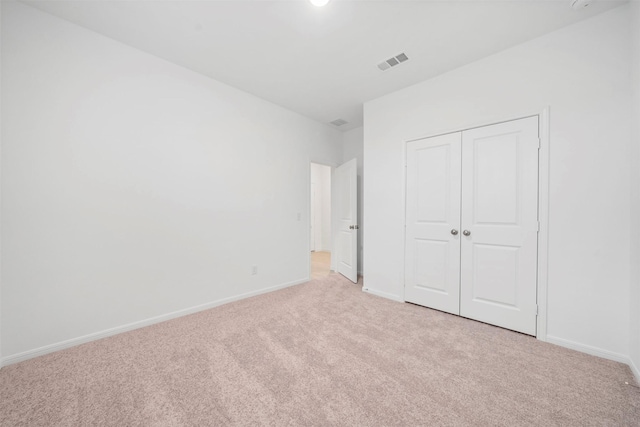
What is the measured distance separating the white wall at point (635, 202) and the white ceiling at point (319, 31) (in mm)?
395

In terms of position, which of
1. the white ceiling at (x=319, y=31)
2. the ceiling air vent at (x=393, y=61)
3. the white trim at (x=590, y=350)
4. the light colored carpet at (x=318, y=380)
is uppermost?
the white ceiling at (x=319, y=31)

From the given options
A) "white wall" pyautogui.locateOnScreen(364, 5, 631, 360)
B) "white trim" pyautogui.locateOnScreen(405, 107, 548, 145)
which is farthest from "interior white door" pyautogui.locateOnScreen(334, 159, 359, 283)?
"white wall" pyautogui.locateOnScreen(364, 5, 631, 360)

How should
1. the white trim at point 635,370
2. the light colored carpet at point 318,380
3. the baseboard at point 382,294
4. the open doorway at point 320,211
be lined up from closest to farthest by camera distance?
1. the light colored carpet at point 318,380
2. the white trim at point 635,370
3. the baseboard at point 382,294
4. the open doorway at point 320,211

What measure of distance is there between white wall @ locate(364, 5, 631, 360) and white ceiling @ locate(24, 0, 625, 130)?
20 cm

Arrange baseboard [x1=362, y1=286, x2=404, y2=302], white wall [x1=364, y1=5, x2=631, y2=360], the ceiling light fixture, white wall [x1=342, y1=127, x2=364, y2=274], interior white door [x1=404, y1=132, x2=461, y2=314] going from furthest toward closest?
white wall [x1=342, y1=127, x2=364, y2=274], baseboard [x1=362, y1=286, x2=404, y2=302], interior white door [x1=404, y1=132, x2=461, y2=314], white wall [x1=364, y1=5, x2=631, y2=360], the ceiling light fixture

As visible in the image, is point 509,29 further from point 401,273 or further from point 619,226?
point 401,273

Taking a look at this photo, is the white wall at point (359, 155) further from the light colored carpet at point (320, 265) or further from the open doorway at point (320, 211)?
the open doorway at point (320, 211)

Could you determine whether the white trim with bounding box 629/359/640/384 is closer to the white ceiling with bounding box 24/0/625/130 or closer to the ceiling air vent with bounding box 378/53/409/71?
the white ceiling with bounding box 24/0/625/130

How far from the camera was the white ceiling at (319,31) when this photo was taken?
6.24 feet

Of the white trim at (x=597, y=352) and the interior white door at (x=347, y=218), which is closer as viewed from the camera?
the white trim at (x=597, y=352)

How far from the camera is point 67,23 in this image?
81.2 inches

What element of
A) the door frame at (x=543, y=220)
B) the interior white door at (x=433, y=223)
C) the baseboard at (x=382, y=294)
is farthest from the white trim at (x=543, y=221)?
the baseboard at (x=382, y=294)

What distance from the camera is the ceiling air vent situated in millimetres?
2492

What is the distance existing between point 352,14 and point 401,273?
284 centimetres
